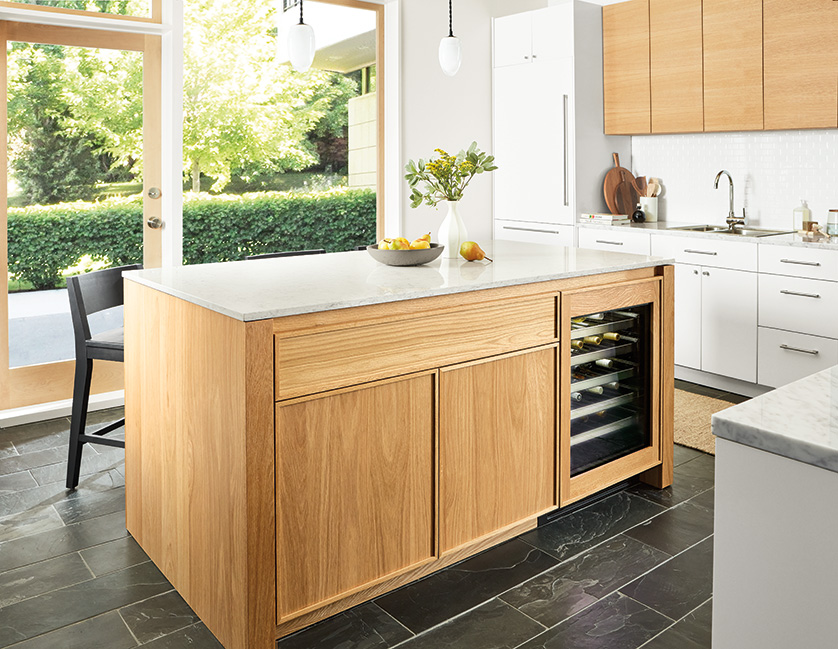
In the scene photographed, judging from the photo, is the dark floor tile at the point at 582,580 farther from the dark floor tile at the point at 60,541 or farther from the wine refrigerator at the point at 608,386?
the dark floor tile at the point at 60,541

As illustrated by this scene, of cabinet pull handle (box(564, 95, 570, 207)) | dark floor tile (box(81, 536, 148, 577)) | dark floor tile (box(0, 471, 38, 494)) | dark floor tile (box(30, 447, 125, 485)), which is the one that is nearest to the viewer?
dark floor tile (box(81, 536, 148, 577))

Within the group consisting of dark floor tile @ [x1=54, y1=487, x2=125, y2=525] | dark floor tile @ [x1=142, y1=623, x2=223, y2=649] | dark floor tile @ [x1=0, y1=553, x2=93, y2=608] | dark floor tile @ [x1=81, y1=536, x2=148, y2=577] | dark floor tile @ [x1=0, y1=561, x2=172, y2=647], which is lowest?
dark floor tile @ [x1=142, y1=623, x2=223, y2=649]

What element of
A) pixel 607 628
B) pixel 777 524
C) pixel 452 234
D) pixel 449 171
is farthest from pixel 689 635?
pixel 449 171

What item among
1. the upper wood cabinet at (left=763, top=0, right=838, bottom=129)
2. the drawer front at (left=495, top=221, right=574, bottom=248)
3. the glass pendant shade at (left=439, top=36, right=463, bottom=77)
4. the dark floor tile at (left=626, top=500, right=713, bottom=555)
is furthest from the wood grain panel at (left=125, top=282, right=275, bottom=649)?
the upper wood cabinet at (left=763, top=0, right=838, bottom=129)

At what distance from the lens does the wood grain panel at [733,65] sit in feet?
14.5

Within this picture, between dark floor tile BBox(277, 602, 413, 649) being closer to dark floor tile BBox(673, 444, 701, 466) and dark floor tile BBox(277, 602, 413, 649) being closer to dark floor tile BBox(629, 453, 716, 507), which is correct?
dark floor tile BBox(629, 453, 716, 507)

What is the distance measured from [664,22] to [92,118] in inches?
137

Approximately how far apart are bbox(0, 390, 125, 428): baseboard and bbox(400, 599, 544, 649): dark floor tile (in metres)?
2.77

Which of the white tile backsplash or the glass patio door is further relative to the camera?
the white tile backsplash

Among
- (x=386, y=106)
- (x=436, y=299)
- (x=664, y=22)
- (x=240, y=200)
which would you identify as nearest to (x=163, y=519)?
(x=436, y=299)

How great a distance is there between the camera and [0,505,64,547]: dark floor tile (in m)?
2.86

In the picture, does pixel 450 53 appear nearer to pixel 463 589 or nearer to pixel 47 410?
pixel 463 589

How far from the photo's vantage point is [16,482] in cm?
333

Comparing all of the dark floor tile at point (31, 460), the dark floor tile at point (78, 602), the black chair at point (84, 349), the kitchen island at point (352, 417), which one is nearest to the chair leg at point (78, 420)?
the black chair at point (84, 349)
